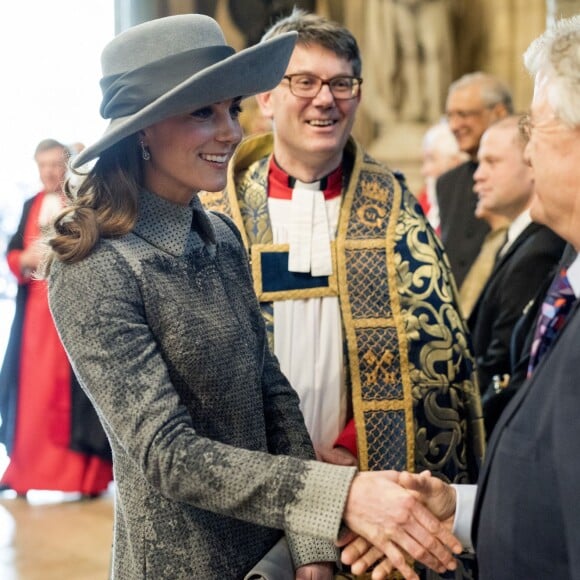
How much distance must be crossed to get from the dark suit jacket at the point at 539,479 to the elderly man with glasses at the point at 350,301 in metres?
1.31

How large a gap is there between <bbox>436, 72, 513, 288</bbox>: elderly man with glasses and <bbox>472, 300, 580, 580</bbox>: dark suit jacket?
12.2 feet

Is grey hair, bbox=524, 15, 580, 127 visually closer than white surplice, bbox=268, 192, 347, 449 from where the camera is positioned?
Yes

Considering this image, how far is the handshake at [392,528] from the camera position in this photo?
1821 mm

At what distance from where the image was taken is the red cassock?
20.5 feet

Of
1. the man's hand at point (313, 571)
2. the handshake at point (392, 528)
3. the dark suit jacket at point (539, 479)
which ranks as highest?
the dark suit jacket at point (539, 479)

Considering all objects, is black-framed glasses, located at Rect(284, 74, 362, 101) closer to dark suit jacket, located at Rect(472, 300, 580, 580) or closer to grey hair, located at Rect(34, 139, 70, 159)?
dark suit jacket, located at Rect(472, 300, 580, 580)

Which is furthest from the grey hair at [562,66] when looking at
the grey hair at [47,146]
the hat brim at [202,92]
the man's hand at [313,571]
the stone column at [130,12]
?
the stone column at [130,12]

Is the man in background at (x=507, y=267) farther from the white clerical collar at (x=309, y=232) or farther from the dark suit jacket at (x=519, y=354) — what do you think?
the white clerical collar at (x=309, y=232)

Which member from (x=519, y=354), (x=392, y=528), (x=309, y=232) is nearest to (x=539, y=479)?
(x=392, y=528)

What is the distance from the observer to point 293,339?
301 cm

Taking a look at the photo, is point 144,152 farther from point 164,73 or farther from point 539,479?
point 539,479

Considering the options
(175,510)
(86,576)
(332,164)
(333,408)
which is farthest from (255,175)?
(86,576)

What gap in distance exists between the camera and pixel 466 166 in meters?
5.91

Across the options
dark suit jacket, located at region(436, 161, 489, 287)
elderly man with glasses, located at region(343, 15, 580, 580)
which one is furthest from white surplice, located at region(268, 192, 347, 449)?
dark suit jacket, located at region(436, 161, 489, 287)
